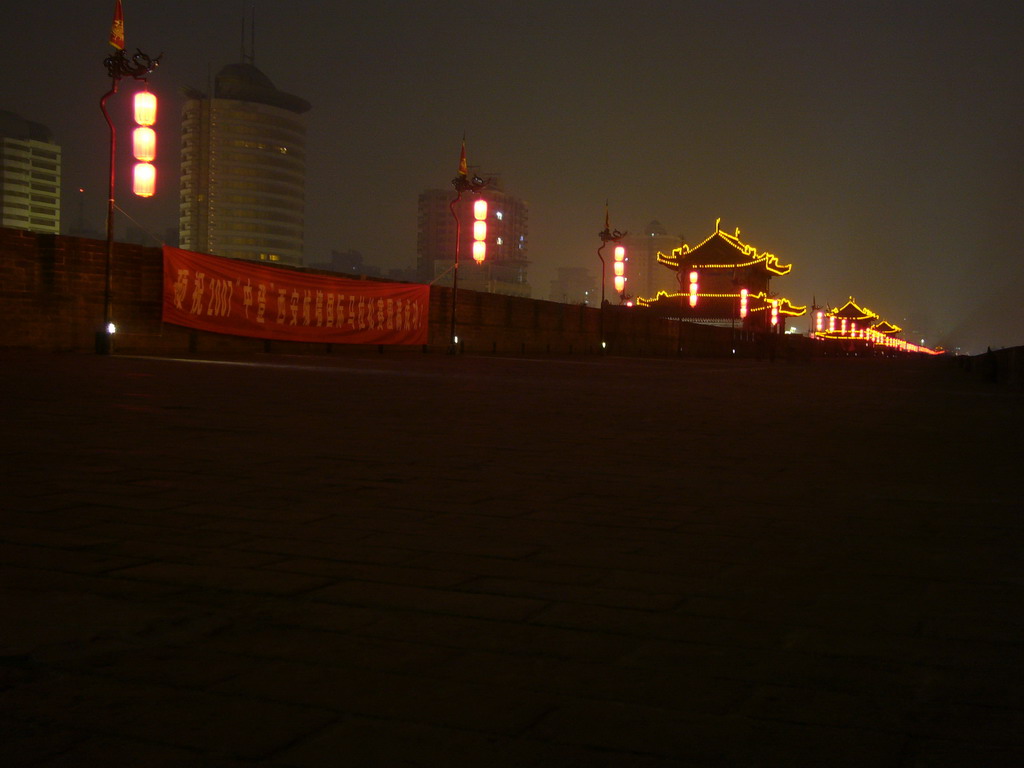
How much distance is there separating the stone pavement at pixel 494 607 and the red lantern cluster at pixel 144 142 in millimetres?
15981

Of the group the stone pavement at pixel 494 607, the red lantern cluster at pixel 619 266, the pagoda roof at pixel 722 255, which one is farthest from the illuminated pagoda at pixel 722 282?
the stone pavement at pixel 494 607

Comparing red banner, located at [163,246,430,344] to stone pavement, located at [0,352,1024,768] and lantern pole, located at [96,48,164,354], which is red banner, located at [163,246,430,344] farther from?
stone pavement, located at [0,352,1024,768]

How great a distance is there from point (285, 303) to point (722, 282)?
47126mm

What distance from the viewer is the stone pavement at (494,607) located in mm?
1535

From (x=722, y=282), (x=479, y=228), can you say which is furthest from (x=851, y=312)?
(x=479, y=228)

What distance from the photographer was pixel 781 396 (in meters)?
12.2

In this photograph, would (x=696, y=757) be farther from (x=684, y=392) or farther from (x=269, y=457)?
(x=684, y=392)

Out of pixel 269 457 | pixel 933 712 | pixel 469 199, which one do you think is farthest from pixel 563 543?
pixel 469 199

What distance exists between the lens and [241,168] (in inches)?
5591

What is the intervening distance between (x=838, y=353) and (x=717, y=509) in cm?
8577

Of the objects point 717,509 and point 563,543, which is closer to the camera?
point 563,543

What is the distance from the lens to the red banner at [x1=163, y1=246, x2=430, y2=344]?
1895 centimetres

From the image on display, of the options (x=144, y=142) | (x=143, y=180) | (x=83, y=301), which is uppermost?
(x=144, y=142)

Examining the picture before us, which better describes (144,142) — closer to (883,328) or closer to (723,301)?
(723,301)
